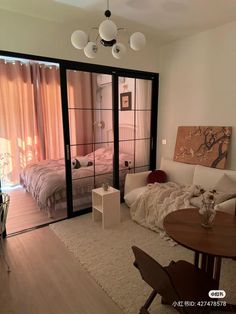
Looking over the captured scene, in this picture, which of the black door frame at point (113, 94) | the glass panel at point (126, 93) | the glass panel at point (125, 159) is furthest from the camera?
the glass panel at point (125, 159)

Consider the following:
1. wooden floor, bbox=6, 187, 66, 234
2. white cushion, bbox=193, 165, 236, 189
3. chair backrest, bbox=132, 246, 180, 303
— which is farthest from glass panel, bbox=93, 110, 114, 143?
chair backrest, bbox=132, 246, 180, 303

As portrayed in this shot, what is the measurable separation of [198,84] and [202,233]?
259 centimetres

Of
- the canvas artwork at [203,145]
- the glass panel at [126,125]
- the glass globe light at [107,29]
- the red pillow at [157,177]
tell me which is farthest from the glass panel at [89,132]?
the glass globe light at [107,29]

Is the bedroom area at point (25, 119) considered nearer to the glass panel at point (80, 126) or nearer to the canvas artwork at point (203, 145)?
the glass panel at point (80, 126)

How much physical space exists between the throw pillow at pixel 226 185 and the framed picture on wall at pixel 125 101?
6.27 ft

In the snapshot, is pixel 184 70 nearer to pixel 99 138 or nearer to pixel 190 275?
pixel 99 138

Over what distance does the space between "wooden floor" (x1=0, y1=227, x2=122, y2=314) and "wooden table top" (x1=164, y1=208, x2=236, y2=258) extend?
81cm

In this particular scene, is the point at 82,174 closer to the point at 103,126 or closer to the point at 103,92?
the point at 103,126

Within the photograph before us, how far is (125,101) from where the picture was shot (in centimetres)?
→ 384

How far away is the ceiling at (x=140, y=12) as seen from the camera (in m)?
2.41

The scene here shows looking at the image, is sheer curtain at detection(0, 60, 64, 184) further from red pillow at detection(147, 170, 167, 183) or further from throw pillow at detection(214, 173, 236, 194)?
throw pillow at detection(214, 173, 236, 194)

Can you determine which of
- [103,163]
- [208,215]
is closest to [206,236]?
[208,215]

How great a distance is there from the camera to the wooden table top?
4.80ft

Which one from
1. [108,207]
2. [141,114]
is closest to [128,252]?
[108,207]
